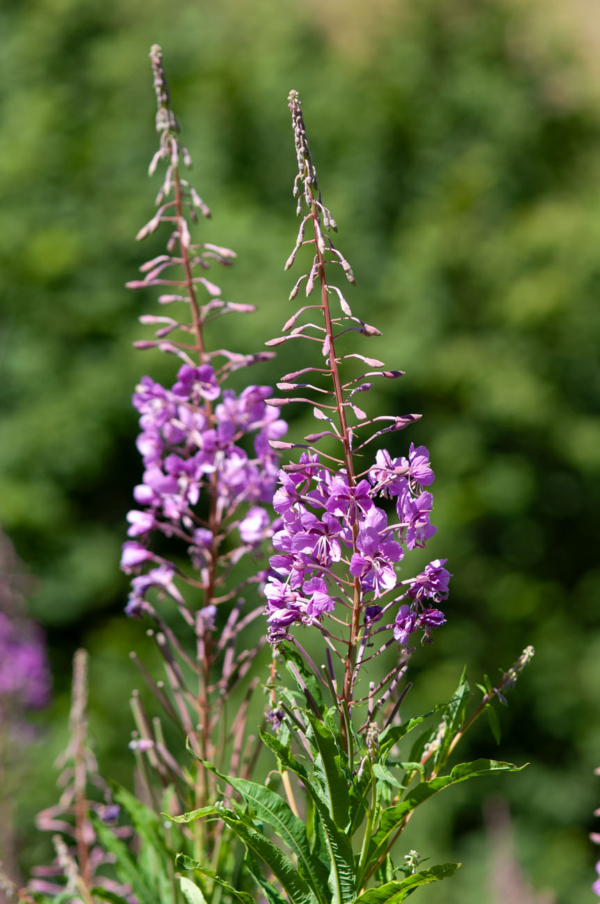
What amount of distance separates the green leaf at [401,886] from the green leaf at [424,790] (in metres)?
0.09

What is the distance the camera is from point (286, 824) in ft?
4.39

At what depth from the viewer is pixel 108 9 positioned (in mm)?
18062

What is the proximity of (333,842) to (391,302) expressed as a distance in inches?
584

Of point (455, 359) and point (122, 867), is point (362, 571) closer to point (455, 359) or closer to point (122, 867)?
point (122, 867)

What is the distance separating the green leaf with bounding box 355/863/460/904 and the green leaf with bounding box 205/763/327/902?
0.37ft

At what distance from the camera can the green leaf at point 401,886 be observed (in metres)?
1.23

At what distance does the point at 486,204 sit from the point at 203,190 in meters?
5.59

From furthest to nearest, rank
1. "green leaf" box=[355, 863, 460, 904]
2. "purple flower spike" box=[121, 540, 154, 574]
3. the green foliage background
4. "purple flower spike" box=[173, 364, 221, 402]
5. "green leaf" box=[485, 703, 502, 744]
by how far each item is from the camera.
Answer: the green foliage background, "purple flower spike" box=[121, 540, 154, 574], "purple flower spike" box=[173, 364, 221, 402], "green leaf" box=[485, 703, 502, 744], "green leaf" box=[355, 863, 460, 904]

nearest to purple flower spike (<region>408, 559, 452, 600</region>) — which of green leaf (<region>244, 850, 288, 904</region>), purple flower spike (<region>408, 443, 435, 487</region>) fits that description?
purple flower spike (<region>408, 443, 435, 487</region>)

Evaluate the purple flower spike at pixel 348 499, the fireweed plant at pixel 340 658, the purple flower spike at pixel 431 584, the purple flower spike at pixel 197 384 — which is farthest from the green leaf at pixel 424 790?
the purple flower spike at pixel 197 384

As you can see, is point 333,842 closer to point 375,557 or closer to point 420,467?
point 375,557

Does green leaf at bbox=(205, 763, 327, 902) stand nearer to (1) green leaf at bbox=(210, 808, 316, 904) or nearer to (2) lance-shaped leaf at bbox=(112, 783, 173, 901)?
(1) green leaf at bbox=(210, 808, 316, 904)

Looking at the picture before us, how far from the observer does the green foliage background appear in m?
13.3

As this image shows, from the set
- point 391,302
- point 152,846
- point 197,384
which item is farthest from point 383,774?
point 391,302
